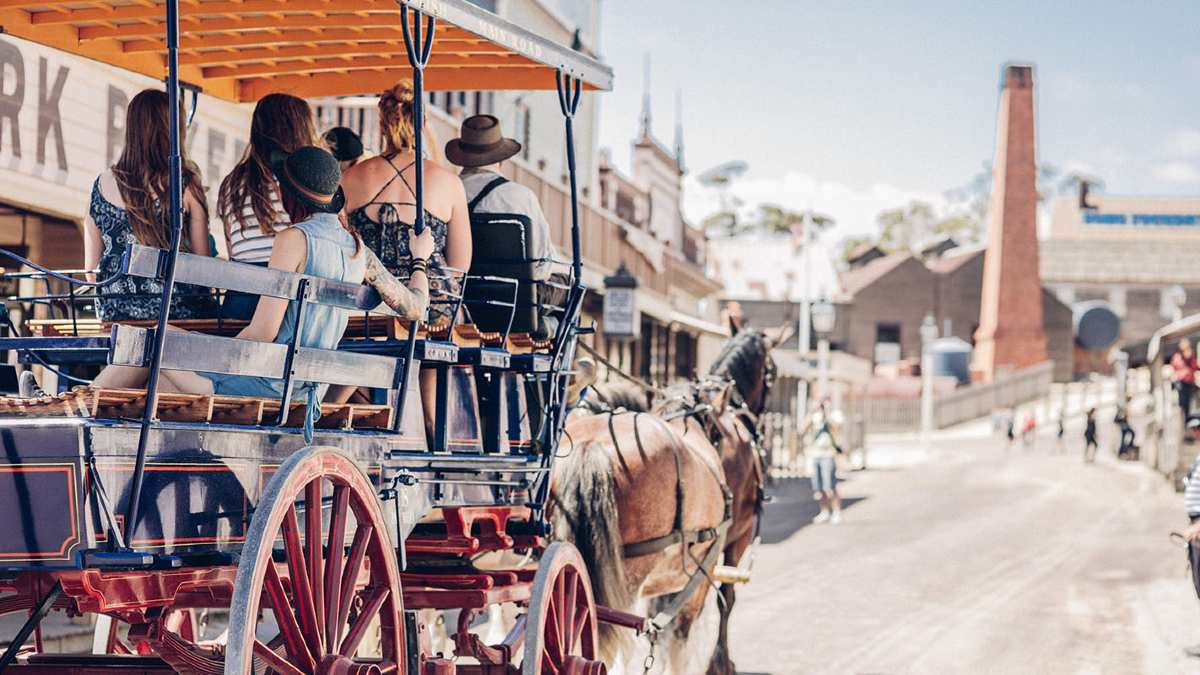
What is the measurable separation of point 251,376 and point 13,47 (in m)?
6.80

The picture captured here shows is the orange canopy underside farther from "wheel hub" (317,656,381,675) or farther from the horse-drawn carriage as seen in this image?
"wheel hub" (317,656,381,675)

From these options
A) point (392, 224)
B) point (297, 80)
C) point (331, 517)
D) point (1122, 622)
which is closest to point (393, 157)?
point (392, 224)

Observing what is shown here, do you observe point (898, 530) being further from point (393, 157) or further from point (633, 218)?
point (393, 157)

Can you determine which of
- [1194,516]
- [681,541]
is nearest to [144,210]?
[681,541]

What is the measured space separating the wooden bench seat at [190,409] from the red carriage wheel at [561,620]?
1060 millimetres

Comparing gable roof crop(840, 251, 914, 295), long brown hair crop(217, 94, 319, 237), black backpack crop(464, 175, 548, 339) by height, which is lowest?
Answer: black backpack crop(464, 175, 548, 339)

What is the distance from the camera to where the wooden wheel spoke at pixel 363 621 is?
4.64 metres

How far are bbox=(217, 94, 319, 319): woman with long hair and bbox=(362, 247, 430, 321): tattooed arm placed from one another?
1.18 feet

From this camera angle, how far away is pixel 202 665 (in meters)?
4.39

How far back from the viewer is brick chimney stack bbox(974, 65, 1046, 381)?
6881 cm

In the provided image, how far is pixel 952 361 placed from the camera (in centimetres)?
7056

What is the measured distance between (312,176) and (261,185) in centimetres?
45

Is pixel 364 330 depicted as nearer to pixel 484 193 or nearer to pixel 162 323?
pixel 484 193

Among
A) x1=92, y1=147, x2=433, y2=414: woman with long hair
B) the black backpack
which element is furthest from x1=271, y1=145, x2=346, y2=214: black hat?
the black backpack
